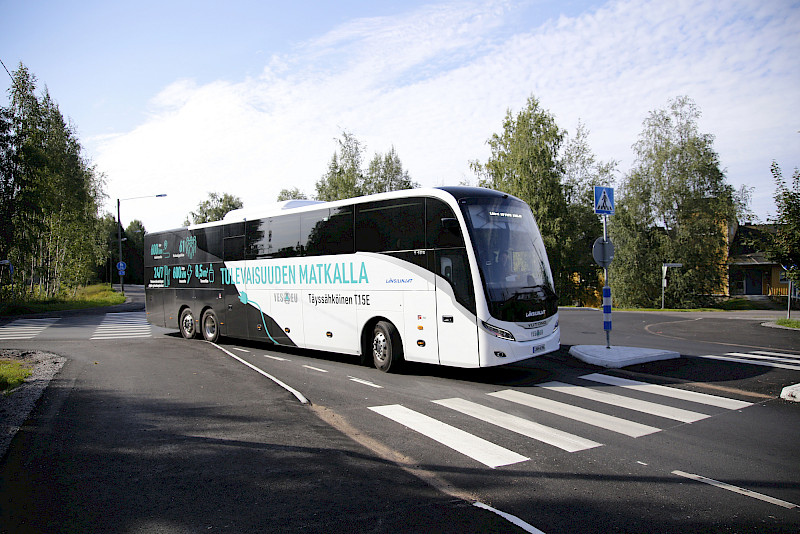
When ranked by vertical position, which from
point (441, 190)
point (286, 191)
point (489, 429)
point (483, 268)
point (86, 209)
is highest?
point (286, 191)

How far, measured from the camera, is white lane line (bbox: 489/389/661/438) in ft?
22.0

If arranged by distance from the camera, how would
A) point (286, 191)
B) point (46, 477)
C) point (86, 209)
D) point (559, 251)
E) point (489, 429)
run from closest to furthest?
point (46, 477) < point (489, 429) < point (86, 209) < point (559, 251) < point (286, 191)

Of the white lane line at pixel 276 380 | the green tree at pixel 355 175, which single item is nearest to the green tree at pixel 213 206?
the green tree at pixel 355 175

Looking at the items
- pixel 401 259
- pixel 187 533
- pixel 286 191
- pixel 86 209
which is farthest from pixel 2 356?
pixel 286 191

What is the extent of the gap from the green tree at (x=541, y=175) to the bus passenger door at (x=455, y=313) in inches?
1479

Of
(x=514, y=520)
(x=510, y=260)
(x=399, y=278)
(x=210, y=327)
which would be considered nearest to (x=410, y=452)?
(x=514, y=520)

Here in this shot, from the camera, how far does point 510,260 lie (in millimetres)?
10023

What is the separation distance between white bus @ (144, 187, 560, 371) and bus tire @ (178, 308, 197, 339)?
8.48ft

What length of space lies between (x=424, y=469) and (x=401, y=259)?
5863 mm

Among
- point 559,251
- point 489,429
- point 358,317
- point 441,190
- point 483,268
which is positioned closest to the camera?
point 489,429

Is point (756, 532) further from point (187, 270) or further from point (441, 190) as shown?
point (187, 270)

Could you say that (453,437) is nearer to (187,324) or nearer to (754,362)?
(754,362)

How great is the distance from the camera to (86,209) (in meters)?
39.8

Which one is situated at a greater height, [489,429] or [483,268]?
[483,268]
